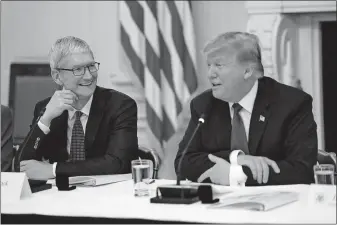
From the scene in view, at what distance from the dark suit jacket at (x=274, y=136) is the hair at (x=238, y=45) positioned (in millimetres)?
152

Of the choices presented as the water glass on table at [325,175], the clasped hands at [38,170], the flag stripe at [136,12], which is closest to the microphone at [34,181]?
the clasped hands at [38,170]

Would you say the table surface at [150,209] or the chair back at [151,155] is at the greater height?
the chair back at [151,155]

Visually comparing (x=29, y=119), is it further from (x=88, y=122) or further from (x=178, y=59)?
(x=88, y=122)

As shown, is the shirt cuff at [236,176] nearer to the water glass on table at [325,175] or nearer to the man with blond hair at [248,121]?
the man with blond hair at [248,121]

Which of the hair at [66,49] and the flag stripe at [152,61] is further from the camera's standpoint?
the flag stripe at [152,61]

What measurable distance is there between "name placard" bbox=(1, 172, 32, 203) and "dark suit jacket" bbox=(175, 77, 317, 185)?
3.05ft

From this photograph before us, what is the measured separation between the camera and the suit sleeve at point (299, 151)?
3.03 m

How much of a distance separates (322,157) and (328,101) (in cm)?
206

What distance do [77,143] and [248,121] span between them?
2.91 feet

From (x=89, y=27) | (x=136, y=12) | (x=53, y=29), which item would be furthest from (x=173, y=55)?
(x=53, y=29)

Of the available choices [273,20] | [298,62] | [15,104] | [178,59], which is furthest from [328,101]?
A: [15,104]

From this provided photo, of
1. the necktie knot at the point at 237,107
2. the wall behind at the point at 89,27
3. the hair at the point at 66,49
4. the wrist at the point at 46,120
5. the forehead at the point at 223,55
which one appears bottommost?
the wrist at the point at 46,120

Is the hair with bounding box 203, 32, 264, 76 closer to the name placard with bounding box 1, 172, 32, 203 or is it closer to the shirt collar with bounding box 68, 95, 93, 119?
the shirt collar with bounding box 68, 95, 93, 119

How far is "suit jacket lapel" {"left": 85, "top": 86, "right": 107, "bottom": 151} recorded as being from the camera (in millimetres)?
3500
